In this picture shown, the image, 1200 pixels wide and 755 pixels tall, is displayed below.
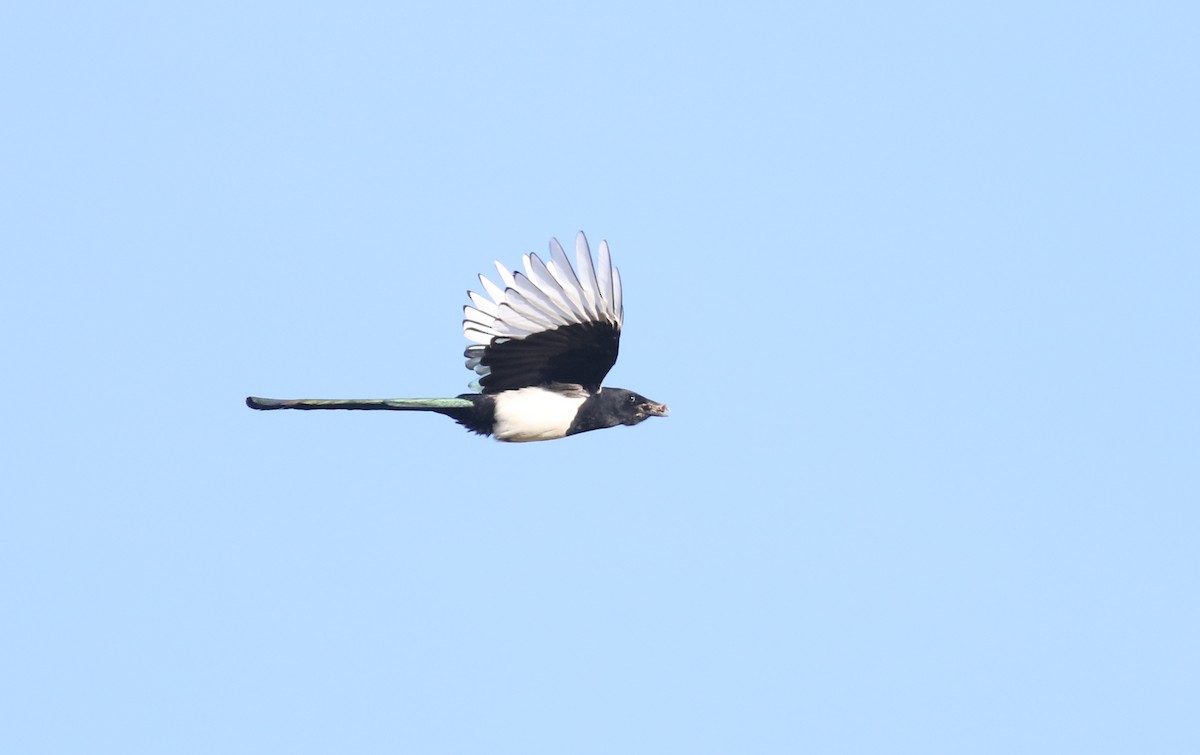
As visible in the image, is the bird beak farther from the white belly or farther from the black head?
the white belly

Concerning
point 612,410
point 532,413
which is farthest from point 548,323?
point 612,410

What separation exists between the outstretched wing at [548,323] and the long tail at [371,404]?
433 millimetres

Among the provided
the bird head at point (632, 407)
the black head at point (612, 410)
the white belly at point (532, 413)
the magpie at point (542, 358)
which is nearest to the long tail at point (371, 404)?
the magpie at point (542, 358)

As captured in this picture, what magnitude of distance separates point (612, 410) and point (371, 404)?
2.19 metres

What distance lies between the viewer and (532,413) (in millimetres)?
14469

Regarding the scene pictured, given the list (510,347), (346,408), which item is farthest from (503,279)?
(346,408)

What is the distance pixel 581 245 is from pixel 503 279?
99 centimetres

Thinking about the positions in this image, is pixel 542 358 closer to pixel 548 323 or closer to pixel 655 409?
pixel 548 323

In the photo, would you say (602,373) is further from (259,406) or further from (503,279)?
(259,406)

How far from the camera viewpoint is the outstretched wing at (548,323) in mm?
13719

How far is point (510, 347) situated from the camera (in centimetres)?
1439

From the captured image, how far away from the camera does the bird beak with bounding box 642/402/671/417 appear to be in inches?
592

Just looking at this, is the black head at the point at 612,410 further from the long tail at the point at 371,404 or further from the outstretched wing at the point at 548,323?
the long tail at the point at 371,404

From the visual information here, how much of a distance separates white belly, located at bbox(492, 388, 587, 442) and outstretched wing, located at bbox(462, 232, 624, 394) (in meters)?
0.13
